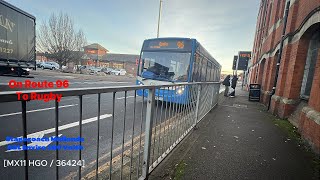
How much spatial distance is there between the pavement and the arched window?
2.34 m

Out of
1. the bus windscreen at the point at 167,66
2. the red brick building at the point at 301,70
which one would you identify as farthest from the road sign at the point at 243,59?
the bus windscreen at the point at 167,66

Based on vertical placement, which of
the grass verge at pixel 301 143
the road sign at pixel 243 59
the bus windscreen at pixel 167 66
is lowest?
the grass verge at pixel 301 143

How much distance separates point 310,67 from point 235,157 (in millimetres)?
5389

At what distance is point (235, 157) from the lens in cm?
364

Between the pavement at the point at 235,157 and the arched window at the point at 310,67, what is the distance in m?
2.34

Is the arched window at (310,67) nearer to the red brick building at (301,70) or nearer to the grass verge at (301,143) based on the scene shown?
the red brick building at (301,70)

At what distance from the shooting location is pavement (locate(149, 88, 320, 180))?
299 centimetres

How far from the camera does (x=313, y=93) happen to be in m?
4.86

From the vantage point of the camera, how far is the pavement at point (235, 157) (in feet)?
9.82

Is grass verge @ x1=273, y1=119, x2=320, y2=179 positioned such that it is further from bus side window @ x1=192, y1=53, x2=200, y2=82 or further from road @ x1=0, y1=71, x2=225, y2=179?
bus side window @ x1=192, y1=53, x2=200, y2=82

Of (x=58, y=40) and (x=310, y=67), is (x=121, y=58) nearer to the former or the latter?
(x=58, y=40)

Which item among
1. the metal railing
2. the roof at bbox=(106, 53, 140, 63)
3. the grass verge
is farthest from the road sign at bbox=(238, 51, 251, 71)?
the roof at bbox=(106, 53, 140, 63)

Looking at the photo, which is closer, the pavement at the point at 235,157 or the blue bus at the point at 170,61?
the pavement at the point at 235,157

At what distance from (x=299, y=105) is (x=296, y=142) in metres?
2.74
